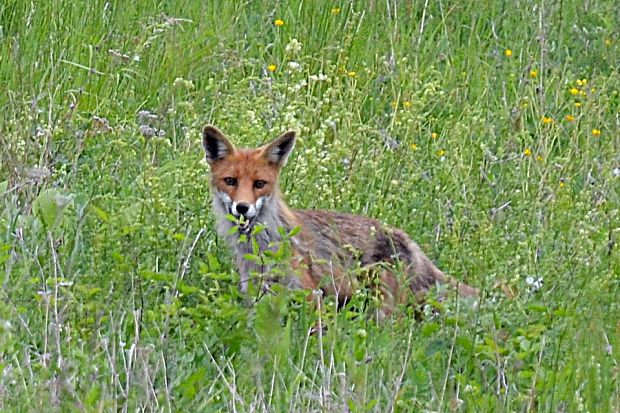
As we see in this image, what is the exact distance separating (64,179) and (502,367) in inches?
111

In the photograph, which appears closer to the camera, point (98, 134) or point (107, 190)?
point (107, 190)

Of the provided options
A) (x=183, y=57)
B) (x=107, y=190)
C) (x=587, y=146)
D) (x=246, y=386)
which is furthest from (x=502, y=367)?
(x=183, y=57)

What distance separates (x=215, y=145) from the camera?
7.43m

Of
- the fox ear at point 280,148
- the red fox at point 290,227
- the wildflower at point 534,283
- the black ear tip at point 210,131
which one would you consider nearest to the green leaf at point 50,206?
the red fox at point 290,227

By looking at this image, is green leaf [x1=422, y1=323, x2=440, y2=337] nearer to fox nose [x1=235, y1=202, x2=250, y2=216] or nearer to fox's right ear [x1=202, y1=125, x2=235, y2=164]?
fox nose [x1=235, y1=202, x2=250, y2=216]

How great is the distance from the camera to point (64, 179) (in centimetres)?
722

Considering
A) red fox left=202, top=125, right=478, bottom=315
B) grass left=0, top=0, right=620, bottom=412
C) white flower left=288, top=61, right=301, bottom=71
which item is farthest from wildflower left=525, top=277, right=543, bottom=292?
white flower left=288, top=61, right=301, bottom=71

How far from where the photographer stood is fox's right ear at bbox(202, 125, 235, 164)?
7.31 m

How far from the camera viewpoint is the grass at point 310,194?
5.05 m

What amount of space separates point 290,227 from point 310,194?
475 mm

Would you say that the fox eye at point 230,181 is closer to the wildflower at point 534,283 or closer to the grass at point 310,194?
the grass at point 310,194

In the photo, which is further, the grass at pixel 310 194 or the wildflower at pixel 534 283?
the wildflower at pixel 534 283

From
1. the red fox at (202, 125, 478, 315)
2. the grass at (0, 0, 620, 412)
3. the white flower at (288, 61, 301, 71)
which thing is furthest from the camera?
the white flower at (288, 61, 301, 71)

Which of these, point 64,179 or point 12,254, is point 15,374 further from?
point 64,179
